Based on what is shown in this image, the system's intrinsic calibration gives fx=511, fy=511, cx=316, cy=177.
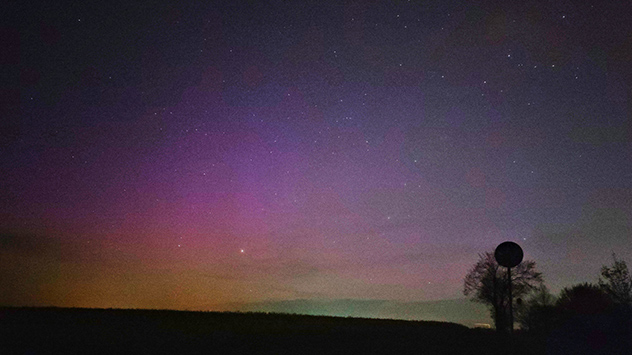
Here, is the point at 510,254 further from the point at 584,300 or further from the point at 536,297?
the point at 536,297

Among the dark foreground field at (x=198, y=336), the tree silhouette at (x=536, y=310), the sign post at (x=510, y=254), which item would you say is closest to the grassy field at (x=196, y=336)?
the dark foreground field at (x=198, y=336)

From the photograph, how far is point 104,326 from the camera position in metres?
23.2

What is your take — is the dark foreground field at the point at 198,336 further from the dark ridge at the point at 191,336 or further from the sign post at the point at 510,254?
the sign post at the point at 510,254

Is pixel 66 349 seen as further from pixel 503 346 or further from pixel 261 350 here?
pixel 503 346

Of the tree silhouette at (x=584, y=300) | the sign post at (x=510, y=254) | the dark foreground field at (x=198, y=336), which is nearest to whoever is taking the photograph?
the dark foreground field at (x=198, y=336)

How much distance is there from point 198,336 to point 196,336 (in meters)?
0.09

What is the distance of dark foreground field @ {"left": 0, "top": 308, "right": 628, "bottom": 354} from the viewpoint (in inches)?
758

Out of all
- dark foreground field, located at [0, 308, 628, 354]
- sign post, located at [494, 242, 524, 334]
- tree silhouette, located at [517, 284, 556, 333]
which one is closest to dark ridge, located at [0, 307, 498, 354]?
dark foreground field, located at [0, 308, 628, 354]

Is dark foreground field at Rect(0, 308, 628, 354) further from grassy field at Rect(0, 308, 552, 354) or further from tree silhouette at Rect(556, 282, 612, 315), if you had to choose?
tree silhouette at Rect(556, 282, 612, 315)

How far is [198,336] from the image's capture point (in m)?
22.0

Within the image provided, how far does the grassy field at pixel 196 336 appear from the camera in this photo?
63.2ft

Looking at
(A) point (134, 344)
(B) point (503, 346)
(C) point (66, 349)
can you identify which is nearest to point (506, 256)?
(B) point (503, 346)

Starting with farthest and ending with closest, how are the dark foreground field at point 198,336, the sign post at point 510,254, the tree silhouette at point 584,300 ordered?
the tree silhouette at point 584,300 < the sign post at point 510,254 < the dark foreground field at point 198,336

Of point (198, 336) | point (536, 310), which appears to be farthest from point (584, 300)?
point (198, 336)
